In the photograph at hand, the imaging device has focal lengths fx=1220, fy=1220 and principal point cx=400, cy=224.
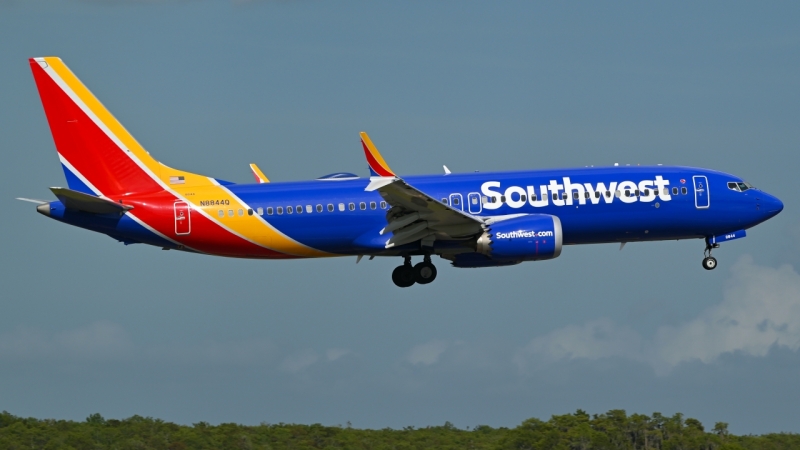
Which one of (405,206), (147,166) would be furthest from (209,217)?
(405,206)

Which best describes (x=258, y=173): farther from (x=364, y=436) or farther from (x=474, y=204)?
(x=364, y=436)

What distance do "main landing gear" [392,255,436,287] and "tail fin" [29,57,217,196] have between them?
9.53 m

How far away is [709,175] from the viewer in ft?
185

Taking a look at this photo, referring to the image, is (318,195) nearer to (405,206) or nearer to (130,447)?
(405,206)

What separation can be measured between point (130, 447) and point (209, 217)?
21445mm

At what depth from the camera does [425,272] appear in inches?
2206

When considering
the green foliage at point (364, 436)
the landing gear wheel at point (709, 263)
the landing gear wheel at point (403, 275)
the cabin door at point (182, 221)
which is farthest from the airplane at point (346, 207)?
the green foliage at point (364, 436)

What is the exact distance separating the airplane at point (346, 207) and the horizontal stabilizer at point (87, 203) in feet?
0.31

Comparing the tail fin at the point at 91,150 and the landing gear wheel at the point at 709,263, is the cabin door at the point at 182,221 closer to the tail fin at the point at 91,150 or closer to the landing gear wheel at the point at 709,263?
the tail fin at the point at 91,150

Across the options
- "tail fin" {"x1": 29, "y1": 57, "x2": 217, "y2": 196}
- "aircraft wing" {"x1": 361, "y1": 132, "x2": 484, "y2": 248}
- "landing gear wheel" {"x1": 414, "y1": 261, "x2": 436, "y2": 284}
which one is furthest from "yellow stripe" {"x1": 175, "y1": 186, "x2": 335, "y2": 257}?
"landing gear wheel" {"x1": 414, "y1": 261, "x2": 436, "y2": 284}

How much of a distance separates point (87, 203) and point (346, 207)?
11065 millimetres

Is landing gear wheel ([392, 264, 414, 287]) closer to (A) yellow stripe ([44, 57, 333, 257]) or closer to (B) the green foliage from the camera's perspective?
(A) yellow stripe ([44, 57, 333, 257])

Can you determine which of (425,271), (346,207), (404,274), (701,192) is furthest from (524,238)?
(701,192)

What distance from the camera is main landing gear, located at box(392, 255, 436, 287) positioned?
5606 centimetres
